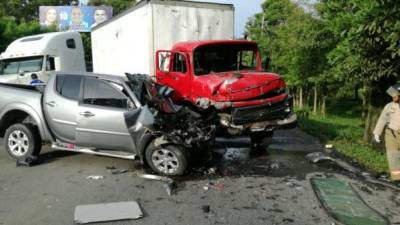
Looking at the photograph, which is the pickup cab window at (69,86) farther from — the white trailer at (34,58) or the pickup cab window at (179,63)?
the white trailer at (34,58)

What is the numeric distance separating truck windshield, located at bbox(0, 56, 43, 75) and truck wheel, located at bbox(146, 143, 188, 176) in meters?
10.9

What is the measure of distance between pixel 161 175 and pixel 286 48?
14.9 metres

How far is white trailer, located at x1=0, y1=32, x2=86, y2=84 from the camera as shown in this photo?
55.1ft

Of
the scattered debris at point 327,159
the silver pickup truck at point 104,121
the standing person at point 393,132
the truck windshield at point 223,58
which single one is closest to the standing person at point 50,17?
the truck windshield at point 223,58

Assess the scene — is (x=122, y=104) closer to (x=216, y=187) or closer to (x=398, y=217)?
(x=216, y=187)

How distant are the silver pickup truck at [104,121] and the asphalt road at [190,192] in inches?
15.4

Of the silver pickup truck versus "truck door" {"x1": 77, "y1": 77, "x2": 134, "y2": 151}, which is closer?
the silver pickup truck

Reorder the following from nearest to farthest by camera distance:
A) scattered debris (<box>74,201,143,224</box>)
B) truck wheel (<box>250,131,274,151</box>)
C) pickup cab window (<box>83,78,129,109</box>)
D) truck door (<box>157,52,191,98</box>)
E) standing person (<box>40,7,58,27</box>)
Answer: scattered debris (<box>74,201,143,224</box>) → pickup cab window (<box>83,78,129,109</box>) → truck door (<box>157,52,191,98</box>) → truck wheel (<box>250,131,274,151</box>) → standing person (<box>40,7,58,27</box>)

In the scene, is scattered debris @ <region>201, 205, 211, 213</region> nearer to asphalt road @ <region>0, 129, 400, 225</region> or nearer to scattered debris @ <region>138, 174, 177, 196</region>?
asphalt road @ <region>0, 129, 400, 225</region>

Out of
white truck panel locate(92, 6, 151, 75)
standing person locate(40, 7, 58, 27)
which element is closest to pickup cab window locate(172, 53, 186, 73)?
white truck panel locate(92, 6, 151, 75)

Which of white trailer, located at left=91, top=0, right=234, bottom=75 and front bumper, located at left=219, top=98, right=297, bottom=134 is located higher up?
white trailer, located at left=91, top=0, right=234, bottom=75

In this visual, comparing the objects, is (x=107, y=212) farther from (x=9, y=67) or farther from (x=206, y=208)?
(x=9, y=67)

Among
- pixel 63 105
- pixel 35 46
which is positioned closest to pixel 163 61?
pixel 63 105

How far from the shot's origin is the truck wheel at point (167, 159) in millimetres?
7480
